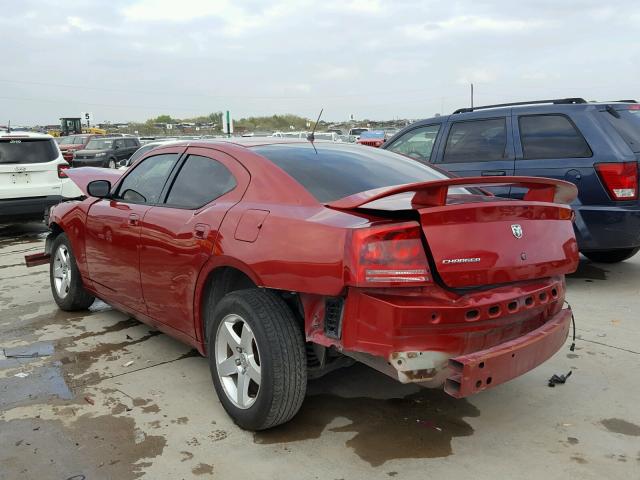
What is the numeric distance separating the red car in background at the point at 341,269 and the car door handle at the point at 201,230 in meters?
0.01

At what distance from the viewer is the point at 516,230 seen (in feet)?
9.15

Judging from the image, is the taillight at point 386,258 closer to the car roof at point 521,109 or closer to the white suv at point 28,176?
the car roof at point 521,109

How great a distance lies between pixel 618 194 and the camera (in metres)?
5.51

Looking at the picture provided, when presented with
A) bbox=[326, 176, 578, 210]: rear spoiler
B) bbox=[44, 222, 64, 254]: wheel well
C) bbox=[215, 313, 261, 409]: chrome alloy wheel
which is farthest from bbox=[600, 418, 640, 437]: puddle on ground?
bbox=[44, 222, 64, 254]: wheel well

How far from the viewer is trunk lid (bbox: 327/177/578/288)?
2578 millimetres

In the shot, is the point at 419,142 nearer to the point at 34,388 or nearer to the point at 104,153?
the point at 34,388

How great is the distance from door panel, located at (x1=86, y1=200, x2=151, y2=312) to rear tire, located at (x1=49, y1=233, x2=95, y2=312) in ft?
1.45

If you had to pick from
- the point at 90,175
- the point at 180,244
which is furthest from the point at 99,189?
the point at 180,244

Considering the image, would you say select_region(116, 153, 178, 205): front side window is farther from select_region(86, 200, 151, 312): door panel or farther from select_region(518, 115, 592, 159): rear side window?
select_region(518, 115, 592, 159): rear side window

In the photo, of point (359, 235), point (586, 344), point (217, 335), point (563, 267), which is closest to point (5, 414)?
point (217, 335)

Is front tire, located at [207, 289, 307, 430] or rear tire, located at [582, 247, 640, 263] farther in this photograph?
rear tire, located at [582, 247, 640, 263]

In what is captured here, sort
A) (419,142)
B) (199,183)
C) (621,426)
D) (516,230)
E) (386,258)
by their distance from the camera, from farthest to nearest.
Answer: (419,142), (199,183), (621,426), (516,230), (386,258)

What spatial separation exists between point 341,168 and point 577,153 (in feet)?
11.1

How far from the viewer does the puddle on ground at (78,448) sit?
279 centimetres
